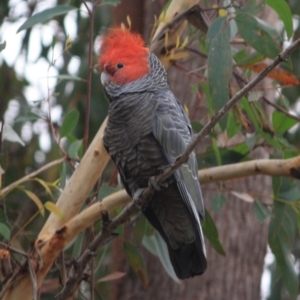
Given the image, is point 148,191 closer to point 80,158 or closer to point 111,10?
point 80,158

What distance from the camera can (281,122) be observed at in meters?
2.38

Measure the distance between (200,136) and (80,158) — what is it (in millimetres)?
1015

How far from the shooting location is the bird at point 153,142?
2.19 m

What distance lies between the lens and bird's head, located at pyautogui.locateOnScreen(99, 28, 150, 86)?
239 cm

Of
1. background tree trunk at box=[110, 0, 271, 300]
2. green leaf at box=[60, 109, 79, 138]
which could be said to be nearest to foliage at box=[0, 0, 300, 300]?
green leaf at box=[60, 109, 79, 138]

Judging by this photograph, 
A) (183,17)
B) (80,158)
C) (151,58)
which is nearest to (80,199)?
(80,158)

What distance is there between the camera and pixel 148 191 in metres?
2.01

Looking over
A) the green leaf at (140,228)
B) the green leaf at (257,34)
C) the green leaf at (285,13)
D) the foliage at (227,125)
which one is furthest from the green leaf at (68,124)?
the green leaf at (285,13)

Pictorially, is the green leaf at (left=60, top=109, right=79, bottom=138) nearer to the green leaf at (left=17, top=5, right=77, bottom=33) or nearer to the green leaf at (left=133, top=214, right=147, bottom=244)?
the green leaf at (left=17, top=5, right=77, bottom=33)

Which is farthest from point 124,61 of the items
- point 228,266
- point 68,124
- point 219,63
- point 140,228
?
point 228,266

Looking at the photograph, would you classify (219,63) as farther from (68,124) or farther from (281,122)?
(68,124)

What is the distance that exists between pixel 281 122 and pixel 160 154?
1.61 ft

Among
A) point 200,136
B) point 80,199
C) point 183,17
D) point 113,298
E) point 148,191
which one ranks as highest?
point 200,136

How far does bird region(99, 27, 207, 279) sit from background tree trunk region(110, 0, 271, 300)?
1051 mm
